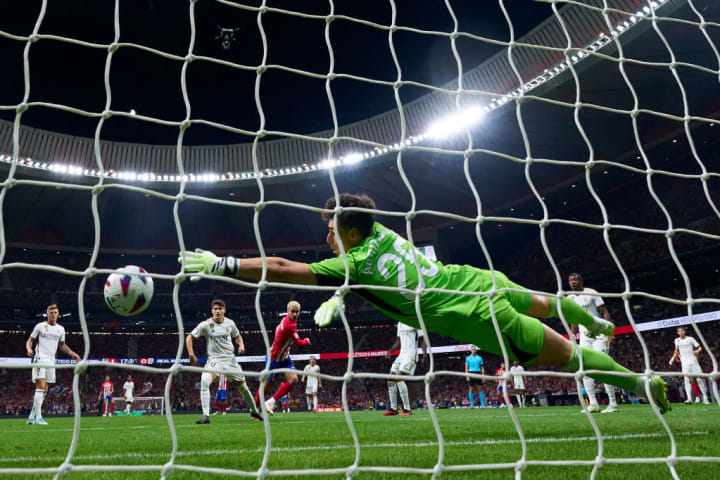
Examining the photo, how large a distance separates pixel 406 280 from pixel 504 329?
0.70 meters

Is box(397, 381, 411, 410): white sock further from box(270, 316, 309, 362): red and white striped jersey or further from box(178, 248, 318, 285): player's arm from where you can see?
box(178, 248, 318, 285): player's arm

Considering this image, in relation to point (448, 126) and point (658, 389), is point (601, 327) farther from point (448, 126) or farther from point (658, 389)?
point (448, 126)

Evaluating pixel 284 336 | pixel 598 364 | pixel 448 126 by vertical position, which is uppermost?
pixel 448 126

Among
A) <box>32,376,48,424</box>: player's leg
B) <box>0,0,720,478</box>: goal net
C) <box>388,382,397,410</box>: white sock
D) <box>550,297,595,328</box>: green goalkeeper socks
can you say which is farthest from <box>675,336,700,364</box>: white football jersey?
<box>32,376,48,424</box>: player's leg

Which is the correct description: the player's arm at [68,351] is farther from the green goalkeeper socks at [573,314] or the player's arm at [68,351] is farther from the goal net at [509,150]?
the goal net at [509,150]

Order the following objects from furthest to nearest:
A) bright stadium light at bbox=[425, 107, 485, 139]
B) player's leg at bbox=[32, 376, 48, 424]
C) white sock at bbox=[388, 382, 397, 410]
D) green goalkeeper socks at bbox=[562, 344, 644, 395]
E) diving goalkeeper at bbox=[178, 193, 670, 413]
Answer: bright stadium light at bbox=[425, 107, 485, 139] → white sock at bbox=[388, 382, 397, 410] → player's leg at bbox=[32, 376, 48, 424] → green goalkeeper socks at bbox=[562, 344, 644, 395] → diving goalkeeper at bbox=[178, 193, 670, 413]

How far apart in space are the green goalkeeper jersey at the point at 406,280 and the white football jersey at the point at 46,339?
8.58m

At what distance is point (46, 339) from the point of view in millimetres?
9859

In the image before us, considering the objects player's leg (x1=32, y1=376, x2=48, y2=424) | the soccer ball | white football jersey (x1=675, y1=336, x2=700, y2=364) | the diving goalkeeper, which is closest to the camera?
the diving goalkeeper

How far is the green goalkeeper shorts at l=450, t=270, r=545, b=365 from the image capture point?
3.47 meters

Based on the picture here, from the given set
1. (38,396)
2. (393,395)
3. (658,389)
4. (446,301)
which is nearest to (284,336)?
(393,395)

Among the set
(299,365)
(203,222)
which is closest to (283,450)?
(203,222)

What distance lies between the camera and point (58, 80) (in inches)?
775

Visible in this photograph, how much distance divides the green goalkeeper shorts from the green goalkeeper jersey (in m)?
0.05
